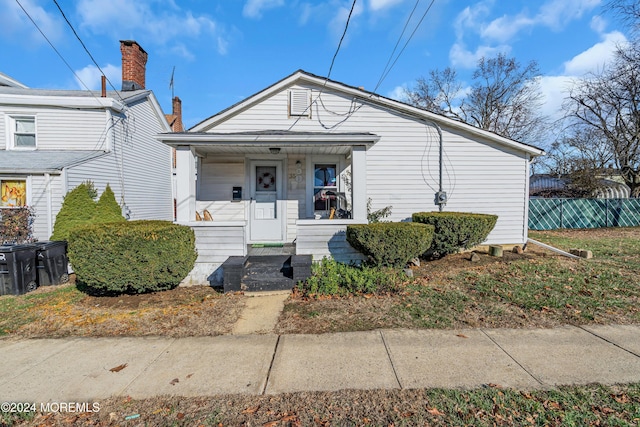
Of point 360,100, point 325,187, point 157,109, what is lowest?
point 325,187

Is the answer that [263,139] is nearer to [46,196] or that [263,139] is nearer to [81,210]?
[81,210]

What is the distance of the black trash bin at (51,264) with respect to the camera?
21.9ft

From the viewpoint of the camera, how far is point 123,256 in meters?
5.27

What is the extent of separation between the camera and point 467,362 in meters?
3.22

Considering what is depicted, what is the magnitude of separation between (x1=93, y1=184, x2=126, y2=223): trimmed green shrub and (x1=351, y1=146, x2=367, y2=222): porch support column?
7871 mm

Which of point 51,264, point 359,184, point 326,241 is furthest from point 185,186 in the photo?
point 359,184

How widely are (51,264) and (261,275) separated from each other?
4794 mm

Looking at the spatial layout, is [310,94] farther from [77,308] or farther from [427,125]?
[77,308]

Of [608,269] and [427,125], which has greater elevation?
[427,125]

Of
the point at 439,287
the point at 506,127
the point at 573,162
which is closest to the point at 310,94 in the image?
the point at 439,287

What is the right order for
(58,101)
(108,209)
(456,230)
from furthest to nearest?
(58,101)
(108,209)
(456,230)

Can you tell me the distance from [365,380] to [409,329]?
1.36 m

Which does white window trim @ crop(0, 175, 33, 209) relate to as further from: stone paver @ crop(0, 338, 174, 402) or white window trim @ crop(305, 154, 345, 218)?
white window trim @ crop(305, 154, 345, 218)

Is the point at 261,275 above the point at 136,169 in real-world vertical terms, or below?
below
